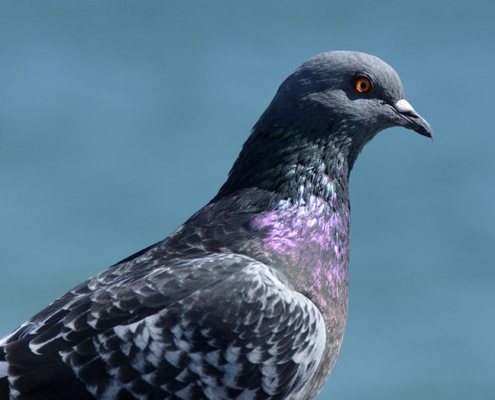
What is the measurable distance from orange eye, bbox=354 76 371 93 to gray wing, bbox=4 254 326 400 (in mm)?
1447

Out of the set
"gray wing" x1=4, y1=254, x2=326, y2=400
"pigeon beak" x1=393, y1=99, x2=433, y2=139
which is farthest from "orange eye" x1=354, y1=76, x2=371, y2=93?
"gray wing" x1=4, y1=254, x2=326, y2=400

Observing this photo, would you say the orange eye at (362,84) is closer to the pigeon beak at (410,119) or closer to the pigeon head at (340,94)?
the pigeon head at (340,94)

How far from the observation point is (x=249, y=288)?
6.47m

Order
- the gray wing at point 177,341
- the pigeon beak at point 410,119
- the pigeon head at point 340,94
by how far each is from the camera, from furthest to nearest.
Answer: the pigeon beak at point 410,119
the pigeon head at point 340,94
the gray wing at point 177,341

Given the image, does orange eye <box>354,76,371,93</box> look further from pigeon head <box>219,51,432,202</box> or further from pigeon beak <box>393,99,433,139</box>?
pigeon beak <box>393,99,433,139</box>

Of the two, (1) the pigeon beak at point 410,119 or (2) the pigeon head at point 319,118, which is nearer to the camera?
(2) the pigeon head at point 319,118

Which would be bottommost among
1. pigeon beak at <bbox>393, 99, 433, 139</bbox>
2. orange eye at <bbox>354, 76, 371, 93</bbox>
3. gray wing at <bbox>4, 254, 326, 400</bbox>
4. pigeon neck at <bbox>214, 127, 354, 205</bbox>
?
gray wing at <bbox>4, 254, 326, 400</bbox>

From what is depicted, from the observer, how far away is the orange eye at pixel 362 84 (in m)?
7.27

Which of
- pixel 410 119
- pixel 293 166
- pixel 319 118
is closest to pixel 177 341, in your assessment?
pixel 293 166

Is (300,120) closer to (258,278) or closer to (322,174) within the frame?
(322,174)

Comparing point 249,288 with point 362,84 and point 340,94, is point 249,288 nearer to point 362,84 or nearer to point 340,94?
point 340,94

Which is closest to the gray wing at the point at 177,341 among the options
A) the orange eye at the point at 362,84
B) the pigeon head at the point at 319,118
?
the pigeon head at the point at 319,118

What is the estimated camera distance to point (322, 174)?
7293 mm

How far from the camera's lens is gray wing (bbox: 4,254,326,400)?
6.29m
